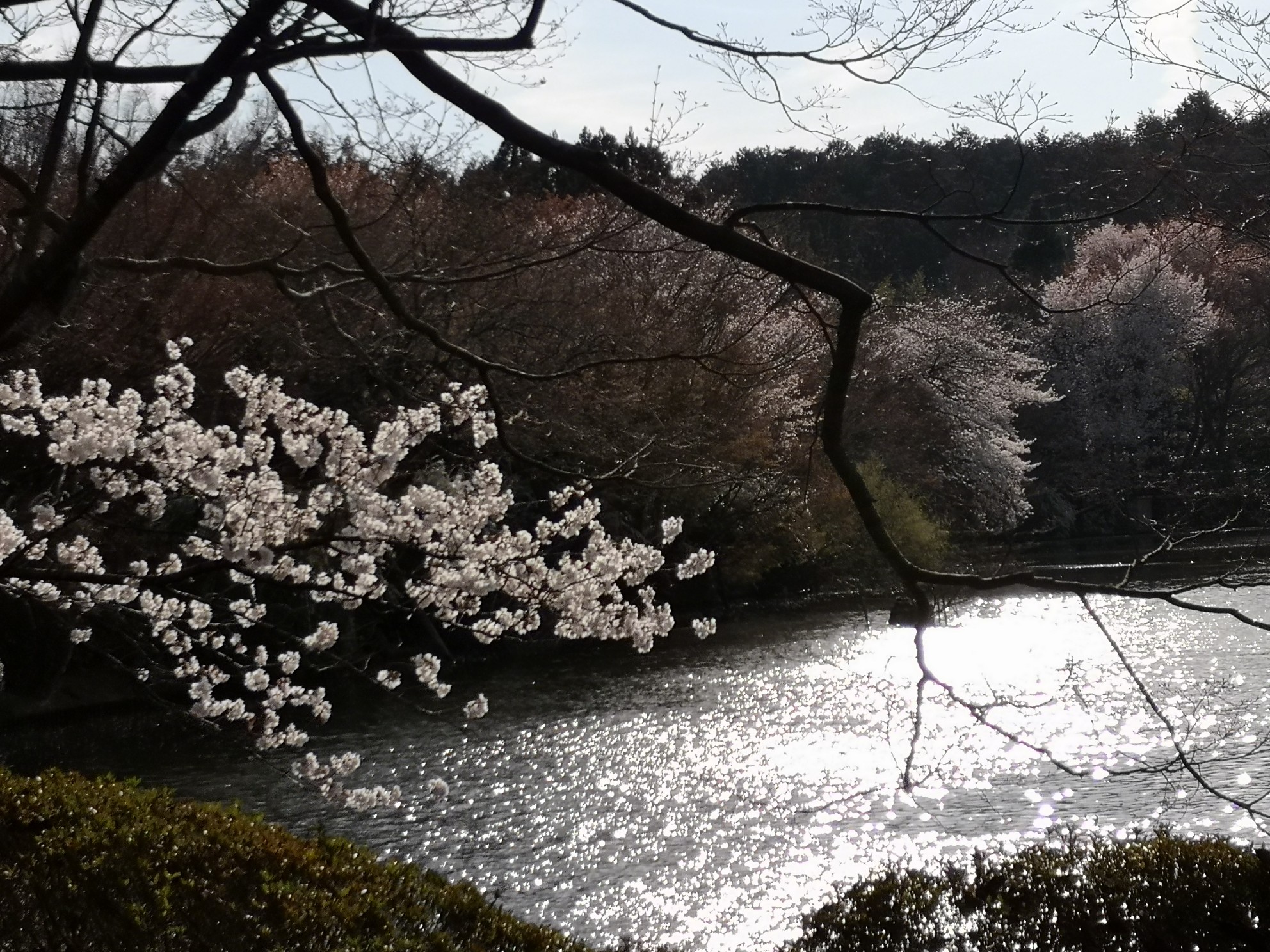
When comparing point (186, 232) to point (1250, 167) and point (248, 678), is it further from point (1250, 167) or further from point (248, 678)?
point (1250, 167)

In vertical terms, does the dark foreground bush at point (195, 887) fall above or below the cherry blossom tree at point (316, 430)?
below

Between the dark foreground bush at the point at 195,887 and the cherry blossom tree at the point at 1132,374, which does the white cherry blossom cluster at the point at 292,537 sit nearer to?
the dark foreground bush at the point at 195,887

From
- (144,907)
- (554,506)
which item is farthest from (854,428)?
(144,907)

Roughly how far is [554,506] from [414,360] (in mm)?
6952

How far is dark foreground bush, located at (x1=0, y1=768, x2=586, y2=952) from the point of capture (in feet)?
15.2

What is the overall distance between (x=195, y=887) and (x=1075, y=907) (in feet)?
13.6

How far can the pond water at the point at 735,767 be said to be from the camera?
839 centimetres

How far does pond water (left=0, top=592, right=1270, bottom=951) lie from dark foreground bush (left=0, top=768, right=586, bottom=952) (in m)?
1.82

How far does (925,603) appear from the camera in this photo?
3150mm

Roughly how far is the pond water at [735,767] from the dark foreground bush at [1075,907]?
709mm

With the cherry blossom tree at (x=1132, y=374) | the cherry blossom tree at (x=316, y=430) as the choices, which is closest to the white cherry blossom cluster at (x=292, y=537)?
the cherry blossom tree at (x=316, y=430)

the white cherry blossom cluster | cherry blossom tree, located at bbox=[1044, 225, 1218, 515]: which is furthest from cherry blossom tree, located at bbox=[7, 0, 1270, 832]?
cherry blossom tree, located at bbox=[1044, 225, 1218, 515]

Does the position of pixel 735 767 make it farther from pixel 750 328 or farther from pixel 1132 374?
pixel 1132 374

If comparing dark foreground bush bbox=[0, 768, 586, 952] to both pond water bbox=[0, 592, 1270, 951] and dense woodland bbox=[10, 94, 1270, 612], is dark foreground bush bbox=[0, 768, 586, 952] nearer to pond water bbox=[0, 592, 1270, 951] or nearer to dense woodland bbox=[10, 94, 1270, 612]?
pond water bbox=[0, 592, 1270, 951]
